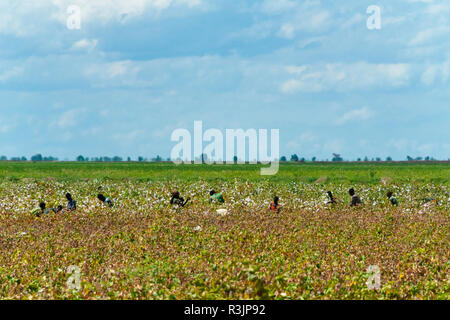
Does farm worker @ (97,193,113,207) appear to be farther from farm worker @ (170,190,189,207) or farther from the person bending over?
farm worker @ (170,190,189,207)

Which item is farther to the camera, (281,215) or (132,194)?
(132,194)

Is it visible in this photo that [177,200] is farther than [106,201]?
Yes

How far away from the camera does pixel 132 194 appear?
27.9 meters

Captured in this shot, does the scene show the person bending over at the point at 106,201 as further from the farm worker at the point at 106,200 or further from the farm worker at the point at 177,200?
the farm worker at the point at 177,200

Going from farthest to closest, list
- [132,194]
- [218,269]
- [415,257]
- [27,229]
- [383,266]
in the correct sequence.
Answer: [132,194] → [27,229] → [415,257] → [383,266] → [218,269]

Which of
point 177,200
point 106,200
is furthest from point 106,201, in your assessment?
point 177,200

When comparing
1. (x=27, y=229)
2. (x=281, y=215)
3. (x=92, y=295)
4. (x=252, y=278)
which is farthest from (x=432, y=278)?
(x=27, y=229)

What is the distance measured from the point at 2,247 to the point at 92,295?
5.90 meters

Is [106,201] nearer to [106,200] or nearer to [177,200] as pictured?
[106,200]

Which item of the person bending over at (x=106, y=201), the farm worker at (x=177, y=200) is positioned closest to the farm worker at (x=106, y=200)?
the person bending over at (x=106, y=201)

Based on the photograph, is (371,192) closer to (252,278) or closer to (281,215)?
(281,215)

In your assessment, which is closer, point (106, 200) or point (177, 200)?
point (106, 200)

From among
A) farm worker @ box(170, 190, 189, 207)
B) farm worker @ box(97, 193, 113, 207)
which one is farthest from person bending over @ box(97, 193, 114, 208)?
farm worker @ box(170, 190, 189, 207)

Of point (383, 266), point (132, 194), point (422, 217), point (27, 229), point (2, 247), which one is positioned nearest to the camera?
point (383, 266)
